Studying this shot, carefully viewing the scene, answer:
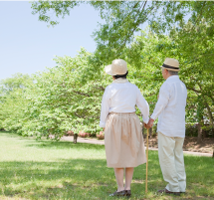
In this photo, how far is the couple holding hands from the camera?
166 inches

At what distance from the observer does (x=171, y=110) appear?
4.64m

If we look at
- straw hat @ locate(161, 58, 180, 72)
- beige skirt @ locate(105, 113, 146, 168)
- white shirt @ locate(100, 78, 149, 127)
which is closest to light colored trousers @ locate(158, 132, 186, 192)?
beige skirt @ locate(105, 113, 146, 168)

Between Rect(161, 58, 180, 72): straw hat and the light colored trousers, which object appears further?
Rect(161, 58, 180, 72): straw hat

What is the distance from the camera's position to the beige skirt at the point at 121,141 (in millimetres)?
4184

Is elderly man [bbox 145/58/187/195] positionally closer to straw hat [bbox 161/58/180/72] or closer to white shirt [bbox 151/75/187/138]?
white shirt [bbox 151/75/187/138]

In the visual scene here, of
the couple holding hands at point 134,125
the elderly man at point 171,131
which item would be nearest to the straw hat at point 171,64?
the couple holding hands at point 134,125

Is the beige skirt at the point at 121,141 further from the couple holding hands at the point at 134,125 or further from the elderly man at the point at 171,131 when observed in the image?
the elderly man at the point at 171,131

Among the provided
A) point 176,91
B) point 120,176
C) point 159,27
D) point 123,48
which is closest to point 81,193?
point 120,176

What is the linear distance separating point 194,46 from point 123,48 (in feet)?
7.08

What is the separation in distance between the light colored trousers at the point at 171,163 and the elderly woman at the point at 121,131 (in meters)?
0.44

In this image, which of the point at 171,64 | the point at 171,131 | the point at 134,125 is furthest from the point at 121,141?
the point at 171,64

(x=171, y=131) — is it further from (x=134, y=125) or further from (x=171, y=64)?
(x=171, y=64)

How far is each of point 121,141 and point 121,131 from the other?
152mm

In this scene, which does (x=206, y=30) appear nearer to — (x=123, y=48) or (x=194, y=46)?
(x=194, y=46)
